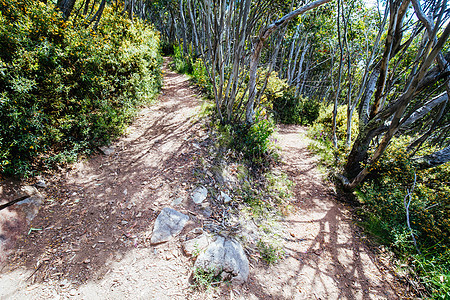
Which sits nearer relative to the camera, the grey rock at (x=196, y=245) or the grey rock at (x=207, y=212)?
the grey rock at (x=196, y=245)

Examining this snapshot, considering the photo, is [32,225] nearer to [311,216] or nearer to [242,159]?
[242,159]

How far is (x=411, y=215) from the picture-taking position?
12.6ft

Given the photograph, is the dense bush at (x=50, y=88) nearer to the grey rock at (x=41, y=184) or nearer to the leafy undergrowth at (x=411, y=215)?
the grey rock at (x=41, y=184)


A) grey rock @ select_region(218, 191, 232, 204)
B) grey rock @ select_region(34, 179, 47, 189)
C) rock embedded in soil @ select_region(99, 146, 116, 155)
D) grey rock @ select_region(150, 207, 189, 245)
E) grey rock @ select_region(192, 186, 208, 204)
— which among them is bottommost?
grey rock @ select_region(218, 191, 232, 204)

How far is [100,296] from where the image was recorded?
2.05 metres

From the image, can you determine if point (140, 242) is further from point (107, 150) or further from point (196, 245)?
point (107, 150)

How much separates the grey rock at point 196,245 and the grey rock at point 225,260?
0.06 metres

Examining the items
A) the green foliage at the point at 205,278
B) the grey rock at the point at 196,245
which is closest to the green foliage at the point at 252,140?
the grey rock at the point at 196,245

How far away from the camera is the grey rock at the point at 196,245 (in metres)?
2.56

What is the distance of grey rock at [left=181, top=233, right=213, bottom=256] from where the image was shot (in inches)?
101

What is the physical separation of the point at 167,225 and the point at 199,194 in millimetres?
836

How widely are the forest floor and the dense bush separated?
0.44 m

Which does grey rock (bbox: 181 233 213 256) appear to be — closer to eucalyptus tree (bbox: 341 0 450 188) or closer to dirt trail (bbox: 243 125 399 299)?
dirt trail (bbox: 243 125 399 299)

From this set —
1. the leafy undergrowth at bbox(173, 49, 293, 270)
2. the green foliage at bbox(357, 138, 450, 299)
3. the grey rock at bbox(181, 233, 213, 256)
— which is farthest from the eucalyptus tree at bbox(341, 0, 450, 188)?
the grey rock at bbox(181, 233, 213, 256)
